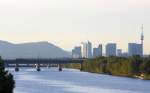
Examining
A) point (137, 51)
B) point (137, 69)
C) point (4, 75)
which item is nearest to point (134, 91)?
point (4, 75)

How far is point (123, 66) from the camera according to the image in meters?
93.5

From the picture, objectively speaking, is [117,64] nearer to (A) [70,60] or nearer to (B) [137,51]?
(A) [70,60]

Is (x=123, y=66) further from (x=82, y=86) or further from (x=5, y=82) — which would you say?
(x=5, y=82)

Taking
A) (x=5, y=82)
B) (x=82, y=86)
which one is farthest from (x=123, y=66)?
(x=5, y=82)

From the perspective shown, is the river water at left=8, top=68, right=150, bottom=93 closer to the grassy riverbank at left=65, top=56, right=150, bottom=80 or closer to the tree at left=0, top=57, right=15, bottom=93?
the grassy riverbank at left=65, top=56, right=150, bottom=80

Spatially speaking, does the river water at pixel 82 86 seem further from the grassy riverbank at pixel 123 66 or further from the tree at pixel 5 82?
the tree at pixel 5 82

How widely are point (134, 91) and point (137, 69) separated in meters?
36.5

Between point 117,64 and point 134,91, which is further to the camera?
point 117,64

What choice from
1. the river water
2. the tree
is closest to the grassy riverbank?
the river water

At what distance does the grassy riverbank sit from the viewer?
282ft

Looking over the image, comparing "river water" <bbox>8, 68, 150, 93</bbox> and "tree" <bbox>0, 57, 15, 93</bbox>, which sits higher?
"tree" <bbox>0, 57, 15, 93</bbox>

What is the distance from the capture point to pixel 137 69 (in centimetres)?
8881

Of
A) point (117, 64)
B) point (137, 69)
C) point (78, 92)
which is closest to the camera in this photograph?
point (78, 92)

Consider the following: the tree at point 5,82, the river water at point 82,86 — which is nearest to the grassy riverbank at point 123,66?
the river water at point 82,86
